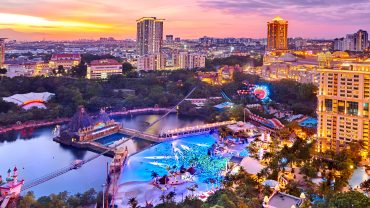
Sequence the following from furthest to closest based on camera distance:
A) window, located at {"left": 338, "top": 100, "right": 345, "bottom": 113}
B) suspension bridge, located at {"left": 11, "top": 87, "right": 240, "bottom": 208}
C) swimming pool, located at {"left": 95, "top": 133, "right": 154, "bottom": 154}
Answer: swimming pool, located at {"left": 95, "top": 133, "right": 154, "bottom": 154} → window, located at {"left": 338, "top": 100, "right": 345, "bottom": 113} → suspension bridge, located at {"left": 11, "top": 87, "right": 240, "bottom": 208}

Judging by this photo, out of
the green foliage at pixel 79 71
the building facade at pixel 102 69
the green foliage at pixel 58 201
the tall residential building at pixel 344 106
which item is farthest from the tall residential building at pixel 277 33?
the green foliage at pixel 58 201

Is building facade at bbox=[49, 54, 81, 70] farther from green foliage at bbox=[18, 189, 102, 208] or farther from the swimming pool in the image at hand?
green foliage at bbox=[18, 189, 102, 208]

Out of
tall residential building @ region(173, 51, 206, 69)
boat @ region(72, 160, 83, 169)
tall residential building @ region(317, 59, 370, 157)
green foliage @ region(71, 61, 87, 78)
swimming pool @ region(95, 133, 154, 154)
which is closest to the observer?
tall residential building @ region(317, 59, 370, 157)

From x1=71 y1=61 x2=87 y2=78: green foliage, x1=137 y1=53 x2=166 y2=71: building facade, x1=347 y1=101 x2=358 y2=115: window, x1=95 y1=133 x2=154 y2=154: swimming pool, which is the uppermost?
x1=137 y1=53 x2=166 y2=71: building facade

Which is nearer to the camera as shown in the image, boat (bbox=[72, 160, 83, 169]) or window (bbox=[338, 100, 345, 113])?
window (bbox=[338, 100, 345, 113])

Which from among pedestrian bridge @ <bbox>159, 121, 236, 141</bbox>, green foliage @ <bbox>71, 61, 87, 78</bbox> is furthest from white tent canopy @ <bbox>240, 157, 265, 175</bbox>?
green foliage @ <bbox>71, 61, 87, 78</bbox>

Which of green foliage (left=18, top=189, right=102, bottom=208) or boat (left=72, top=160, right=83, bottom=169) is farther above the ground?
green foliage (left=18, top=189, right=102, bottom=208)
